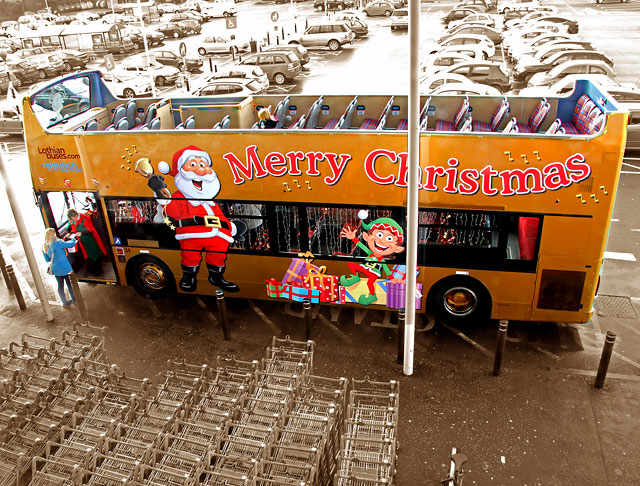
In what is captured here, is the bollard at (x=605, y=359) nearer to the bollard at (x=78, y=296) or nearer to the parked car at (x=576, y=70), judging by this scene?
the bollard at (x=78, y=296)

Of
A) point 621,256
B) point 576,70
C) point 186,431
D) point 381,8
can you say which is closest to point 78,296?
point 186,431

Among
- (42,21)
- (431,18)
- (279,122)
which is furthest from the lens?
(42,21)

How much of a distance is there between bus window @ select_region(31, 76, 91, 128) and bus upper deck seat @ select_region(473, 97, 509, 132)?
796cm

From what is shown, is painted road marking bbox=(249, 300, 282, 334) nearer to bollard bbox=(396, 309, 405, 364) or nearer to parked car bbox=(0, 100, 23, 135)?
bollard bbox=(396, 309, 405, 364)

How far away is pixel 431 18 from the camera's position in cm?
4450

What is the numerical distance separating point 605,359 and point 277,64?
22.6 m

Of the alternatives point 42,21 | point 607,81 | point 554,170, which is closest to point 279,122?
point 554,170

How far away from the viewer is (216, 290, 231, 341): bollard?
9.07 meters

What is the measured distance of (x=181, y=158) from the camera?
9.10 m

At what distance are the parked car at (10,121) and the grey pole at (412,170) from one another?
1916cm

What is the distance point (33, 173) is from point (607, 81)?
1791 cm

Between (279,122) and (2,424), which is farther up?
(279,122)

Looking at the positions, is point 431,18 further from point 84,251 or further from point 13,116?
point 84,251

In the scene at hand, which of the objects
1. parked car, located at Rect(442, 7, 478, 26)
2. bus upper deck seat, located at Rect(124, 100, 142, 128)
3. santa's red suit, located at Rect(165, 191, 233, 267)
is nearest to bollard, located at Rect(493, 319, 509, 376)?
santa's red suit, located at Rect(165, 191, 233, 267)
